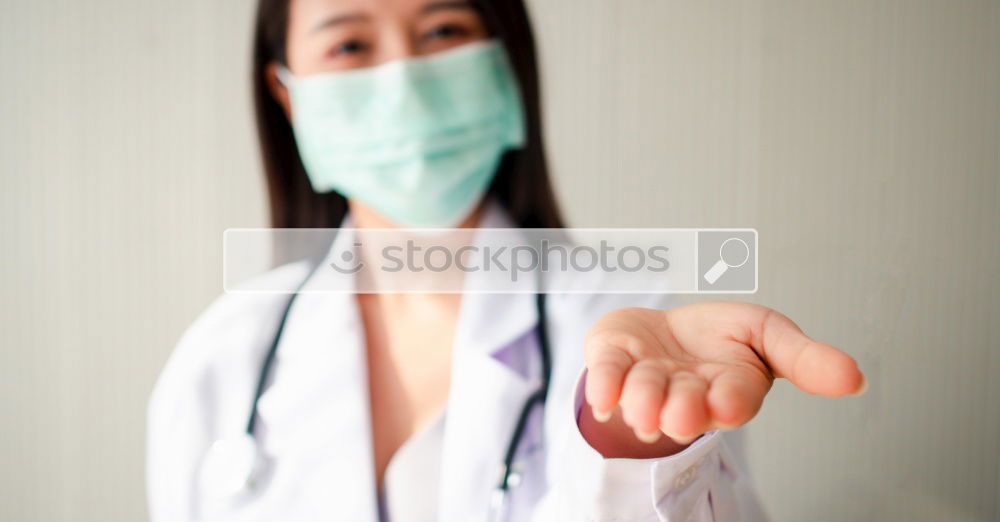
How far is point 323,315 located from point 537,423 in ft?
1.05

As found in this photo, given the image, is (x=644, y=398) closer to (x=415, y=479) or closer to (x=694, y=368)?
(x=694, y=368)

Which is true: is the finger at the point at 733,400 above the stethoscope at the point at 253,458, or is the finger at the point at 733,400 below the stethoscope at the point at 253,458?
above

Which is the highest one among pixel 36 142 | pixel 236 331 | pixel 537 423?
pixel 36 142

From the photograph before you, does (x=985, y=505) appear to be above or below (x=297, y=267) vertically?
below

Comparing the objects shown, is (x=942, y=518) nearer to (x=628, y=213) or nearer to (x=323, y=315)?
(x=628, y=213)

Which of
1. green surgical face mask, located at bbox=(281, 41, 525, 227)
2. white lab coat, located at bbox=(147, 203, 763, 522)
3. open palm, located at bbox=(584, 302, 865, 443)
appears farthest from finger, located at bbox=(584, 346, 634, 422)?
green surgical face mask, located at bbox=(281, 41, 525, 227)

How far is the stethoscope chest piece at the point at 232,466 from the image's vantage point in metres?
0.73

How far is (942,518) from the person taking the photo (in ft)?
2.98

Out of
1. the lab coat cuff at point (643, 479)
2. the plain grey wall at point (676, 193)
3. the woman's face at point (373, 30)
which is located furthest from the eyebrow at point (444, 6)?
the lab coat cuff at point (643, 479)

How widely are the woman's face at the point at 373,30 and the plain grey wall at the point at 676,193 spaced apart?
14cm

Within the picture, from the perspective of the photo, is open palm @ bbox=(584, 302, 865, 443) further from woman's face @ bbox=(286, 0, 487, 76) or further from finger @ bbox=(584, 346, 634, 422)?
woman's face @ bbox=(286, 0, 487, 76)

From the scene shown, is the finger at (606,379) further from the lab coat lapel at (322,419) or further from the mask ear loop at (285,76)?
the mask ear loop at (285,76)

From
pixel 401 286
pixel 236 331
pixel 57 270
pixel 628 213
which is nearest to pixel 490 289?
pixel 401 286

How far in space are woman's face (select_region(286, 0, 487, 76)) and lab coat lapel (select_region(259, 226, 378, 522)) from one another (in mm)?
308
